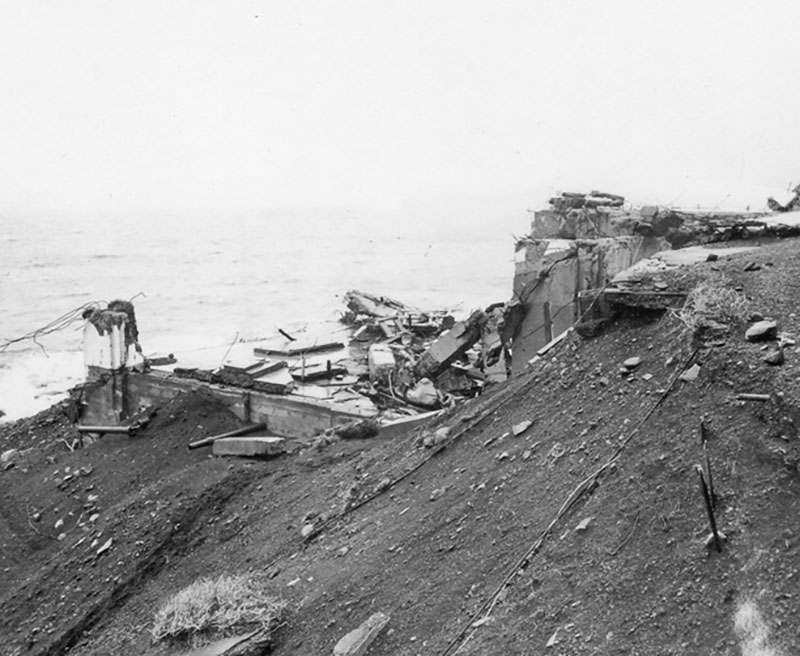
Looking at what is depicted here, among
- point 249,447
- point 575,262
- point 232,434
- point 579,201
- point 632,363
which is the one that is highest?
point 579,201

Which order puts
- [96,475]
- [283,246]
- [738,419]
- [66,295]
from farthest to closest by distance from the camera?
[283,246], [66,295], [96,475], [738,419]

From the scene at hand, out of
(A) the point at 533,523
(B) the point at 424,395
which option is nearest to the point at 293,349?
(B) the point at 424,395

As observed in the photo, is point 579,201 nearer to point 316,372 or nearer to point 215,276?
point 316,372

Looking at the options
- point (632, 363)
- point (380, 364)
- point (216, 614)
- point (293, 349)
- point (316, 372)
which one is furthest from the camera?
point (293, 349)

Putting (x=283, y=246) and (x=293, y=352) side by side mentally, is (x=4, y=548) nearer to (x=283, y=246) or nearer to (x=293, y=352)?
(x=293, y=352)

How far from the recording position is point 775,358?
16.7 ft

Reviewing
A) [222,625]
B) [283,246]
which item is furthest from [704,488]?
[283,246]

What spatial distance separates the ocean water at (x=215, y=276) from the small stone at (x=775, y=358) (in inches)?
764

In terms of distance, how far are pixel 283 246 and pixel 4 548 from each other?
5966 cm

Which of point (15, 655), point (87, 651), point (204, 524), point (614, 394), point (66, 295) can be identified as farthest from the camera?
point (66, 295)

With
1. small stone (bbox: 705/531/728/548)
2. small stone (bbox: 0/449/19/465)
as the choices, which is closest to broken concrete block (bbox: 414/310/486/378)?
small stone (bbox: 0/449/19/465)

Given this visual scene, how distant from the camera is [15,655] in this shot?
26.4ft

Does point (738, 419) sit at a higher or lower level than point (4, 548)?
higher

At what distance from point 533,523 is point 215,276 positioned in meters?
50.0
